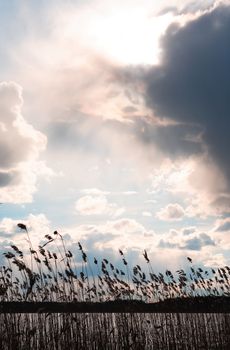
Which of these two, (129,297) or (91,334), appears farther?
(129,297)

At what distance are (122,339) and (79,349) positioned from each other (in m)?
1.43

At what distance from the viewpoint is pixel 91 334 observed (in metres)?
10.6

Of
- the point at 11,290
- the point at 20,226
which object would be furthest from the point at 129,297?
the point at 20,226

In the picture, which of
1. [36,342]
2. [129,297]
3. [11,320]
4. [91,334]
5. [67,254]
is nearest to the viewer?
[11,320]

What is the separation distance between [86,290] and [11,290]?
173 cm

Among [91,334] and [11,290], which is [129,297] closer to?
[91,334]

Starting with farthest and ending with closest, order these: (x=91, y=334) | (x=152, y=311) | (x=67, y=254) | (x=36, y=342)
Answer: (x=152, y=311), (x=91, y=334), (x=36, y=342), (x=67, y=254)

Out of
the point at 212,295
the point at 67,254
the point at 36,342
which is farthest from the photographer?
the point at 212,295

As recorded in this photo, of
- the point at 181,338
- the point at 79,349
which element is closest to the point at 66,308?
the point at 79,349

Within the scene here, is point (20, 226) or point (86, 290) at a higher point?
point (86, 290)

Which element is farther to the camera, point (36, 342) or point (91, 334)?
point (91, 334)

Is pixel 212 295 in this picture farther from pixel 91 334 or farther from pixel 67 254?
pixel 67 254

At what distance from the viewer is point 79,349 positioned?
948 centimetres

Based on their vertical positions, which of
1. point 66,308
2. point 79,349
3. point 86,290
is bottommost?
point 79,349
